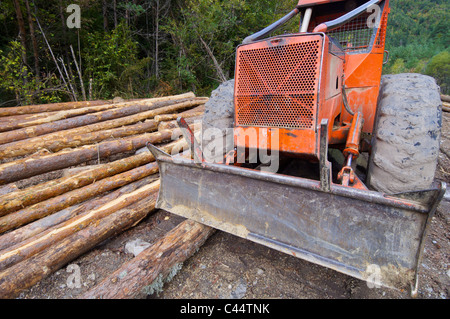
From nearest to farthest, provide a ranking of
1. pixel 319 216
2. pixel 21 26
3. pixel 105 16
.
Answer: pixel 319 216 < pixel 21 26 < pixel 105 16

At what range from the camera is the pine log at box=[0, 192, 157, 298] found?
2.16 metres

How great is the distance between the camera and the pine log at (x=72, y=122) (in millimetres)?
4575

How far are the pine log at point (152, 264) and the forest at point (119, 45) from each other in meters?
7.18

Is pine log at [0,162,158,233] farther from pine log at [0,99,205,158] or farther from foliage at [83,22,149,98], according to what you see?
foliage at [83,22,149,98]

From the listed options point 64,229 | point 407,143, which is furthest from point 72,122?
point 407,143

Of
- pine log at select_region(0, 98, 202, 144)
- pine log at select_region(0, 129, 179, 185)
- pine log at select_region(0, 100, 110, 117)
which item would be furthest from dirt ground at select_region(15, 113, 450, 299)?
pine log at select_region(0, 100, 110, 117)

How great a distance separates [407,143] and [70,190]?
3786 millimetres

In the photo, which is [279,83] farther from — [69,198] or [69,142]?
[69,142]

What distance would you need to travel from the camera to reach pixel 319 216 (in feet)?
6.91

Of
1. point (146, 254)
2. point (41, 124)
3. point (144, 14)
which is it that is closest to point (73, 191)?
point (146, 254)
